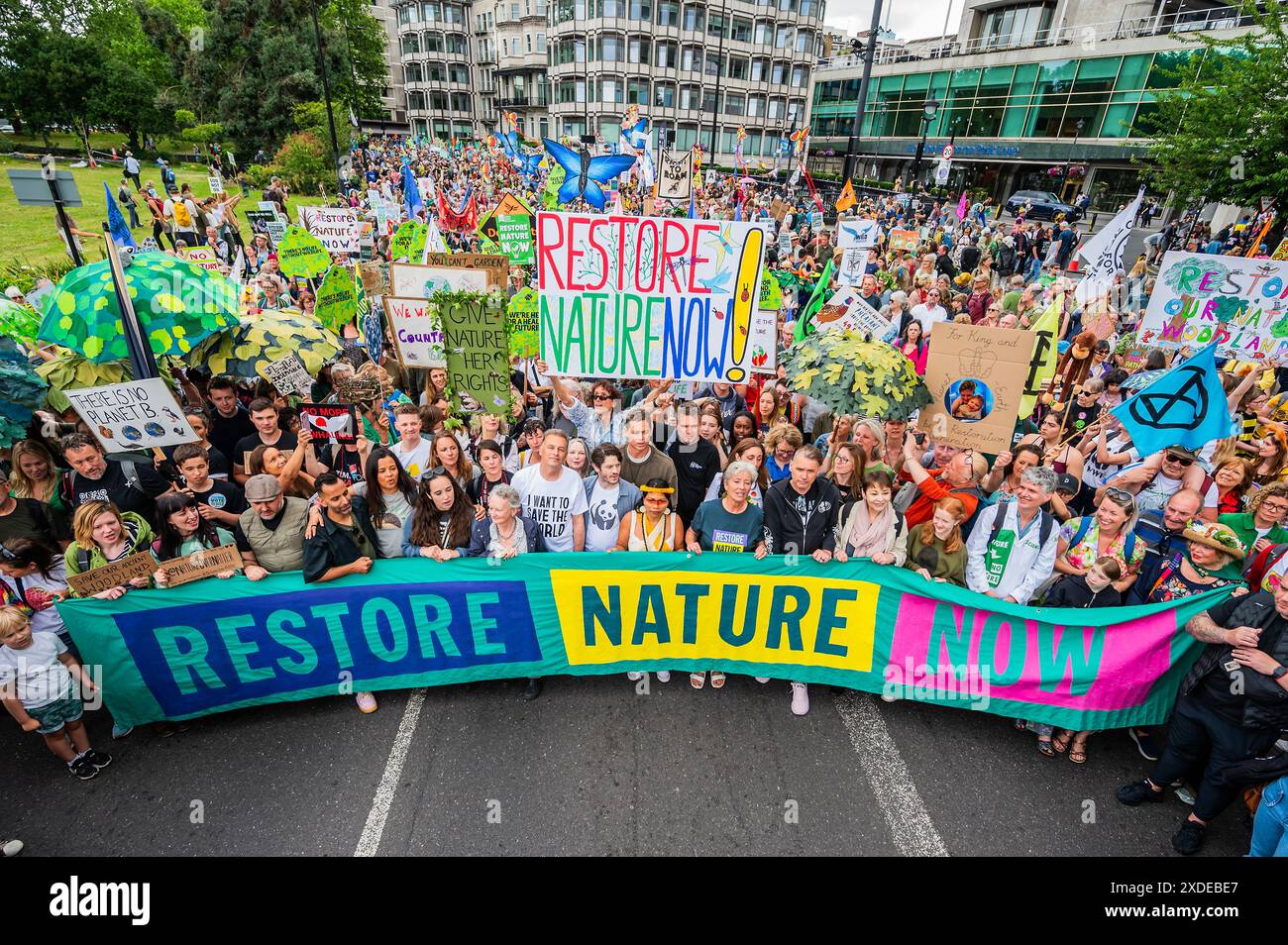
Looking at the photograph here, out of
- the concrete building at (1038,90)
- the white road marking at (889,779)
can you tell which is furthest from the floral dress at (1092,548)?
the concrete building at (1038,90)

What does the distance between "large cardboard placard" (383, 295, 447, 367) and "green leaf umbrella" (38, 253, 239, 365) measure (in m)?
1.46

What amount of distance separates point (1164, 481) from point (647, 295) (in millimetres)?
4608

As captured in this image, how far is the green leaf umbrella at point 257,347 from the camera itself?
232 inches

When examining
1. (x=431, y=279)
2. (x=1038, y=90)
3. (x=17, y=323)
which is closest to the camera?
(x=17, y=323)

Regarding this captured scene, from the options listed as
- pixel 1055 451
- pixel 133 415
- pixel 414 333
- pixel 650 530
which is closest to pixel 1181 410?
pixel 1055 451

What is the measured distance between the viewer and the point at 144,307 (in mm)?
5043

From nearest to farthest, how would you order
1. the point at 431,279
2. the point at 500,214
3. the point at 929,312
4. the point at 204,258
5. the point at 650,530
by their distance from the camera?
the point at 650,530
the point at 431,279
the point at 929,312
the point at 204,258
the point at 500,214

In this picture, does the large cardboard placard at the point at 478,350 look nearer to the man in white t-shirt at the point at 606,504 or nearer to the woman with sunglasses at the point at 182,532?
the man in white t-shirt at the point at 606,504

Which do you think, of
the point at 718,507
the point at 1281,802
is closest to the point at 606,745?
the point at 718,507

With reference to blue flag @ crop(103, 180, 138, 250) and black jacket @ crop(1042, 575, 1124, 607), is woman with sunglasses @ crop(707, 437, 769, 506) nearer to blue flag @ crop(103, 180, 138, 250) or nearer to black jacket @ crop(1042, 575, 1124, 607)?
black jacket @ crop(1042, 575, 1124, 607)

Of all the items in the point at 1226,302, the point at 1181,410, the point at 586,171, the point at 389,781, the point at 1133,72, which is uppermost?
the point at 1133,72

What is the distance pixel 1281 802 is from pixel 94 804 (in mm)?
6947

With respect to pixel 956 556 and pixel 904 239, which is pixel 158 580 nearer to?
pixel 956 556

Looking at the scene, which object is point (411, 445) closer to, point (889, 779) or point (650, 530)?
point (650, 530)
